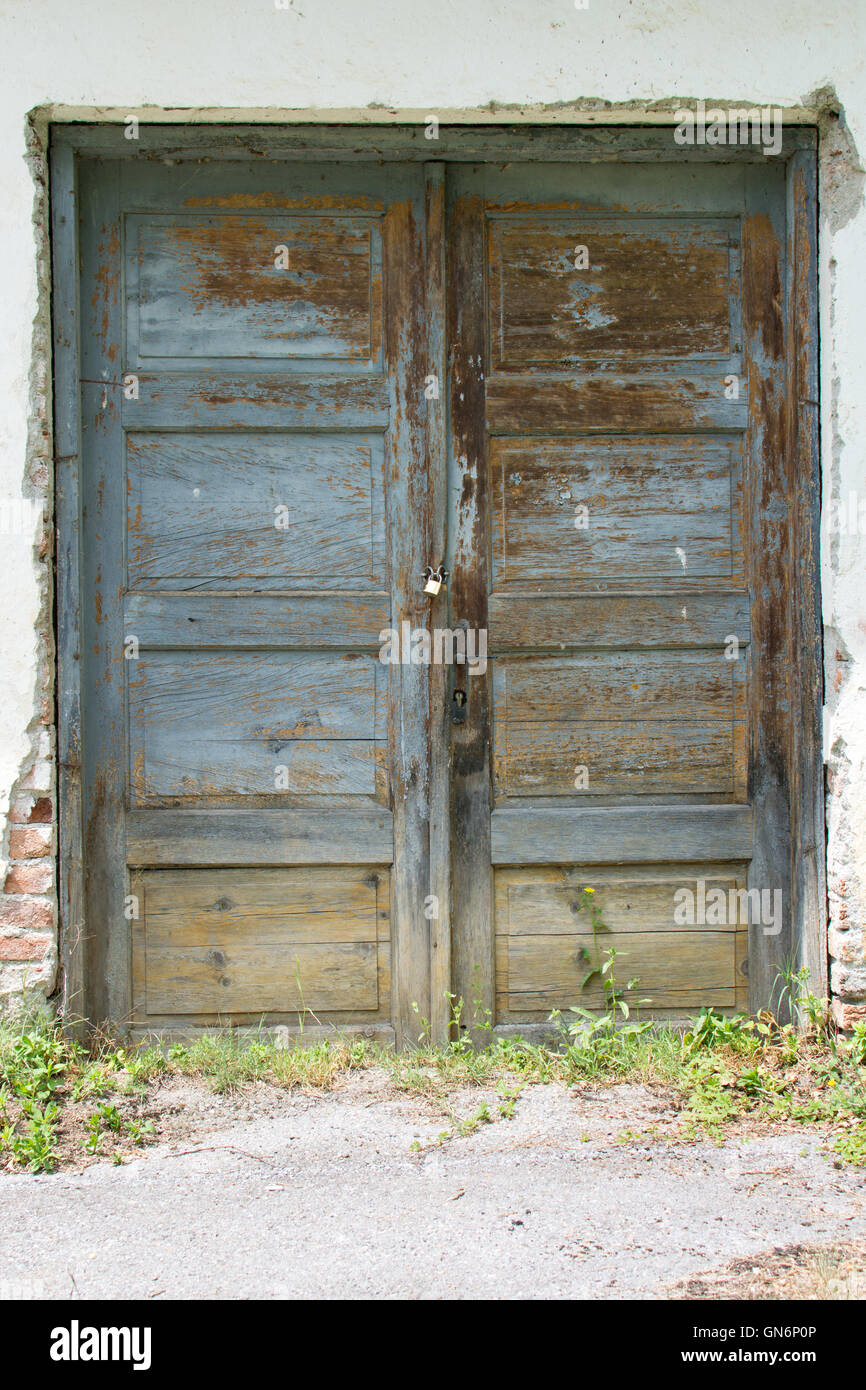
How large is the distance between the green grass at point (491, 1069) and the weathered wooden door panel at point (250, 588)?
15 cm

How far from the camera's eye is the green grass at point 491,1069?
8.91 ft

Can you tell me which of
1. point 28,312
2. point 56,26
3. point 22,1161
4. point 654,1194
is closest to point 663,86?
point 56,26

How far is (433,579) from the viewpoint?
3.08 metres

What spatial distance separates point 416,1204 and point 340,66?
9.68ft

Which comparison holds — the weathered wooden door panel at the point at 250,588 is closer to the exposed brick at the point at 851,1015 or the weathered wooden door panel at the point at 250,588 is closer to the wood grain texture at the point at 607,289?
the wood grain texture at the point at 607,289

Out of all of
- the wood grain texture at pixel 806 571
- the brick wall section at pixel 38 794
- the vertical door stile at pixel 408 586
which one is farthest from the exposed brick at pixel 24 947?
the wood grain texture at pixel 806 571

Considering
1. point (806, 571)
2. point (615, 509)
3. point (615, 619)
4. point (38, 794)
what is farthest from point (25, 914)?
point (806, 571)

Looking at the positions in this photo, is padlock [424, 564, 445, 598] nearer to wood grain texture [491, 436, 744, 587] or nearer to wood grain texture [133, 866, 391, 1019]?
wood grain texture [491, 436, 744, 587]

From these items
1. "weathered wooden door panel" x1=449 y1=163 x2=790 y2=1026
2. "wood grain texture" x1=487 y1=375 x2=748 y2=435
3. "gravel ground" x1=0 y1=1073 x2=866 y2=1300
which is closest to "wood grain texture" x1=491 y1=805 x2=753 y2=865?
"weathered wooden door panel" x1=449 y1=163 x2=790 y2=1026

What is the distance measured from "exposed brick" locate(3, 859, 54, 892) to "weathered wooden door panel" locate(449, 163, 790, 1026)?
117cm

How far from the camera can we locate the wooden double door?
3.10 metres

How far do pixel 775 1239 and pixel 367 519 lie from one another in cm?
212

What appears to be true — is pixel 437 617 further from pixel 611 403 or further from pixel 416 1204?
pixel 416 1204

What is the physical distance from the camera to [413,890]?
10.3 feet
